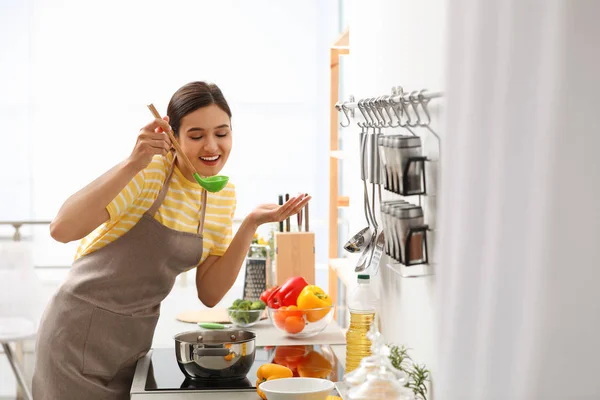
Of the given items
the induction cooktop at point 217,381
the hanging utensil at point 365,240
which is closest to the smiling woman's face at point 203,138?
the hanging utensil at point 365,240

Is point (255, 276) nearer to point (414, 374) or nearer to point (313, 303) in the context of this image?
point (313, 303)

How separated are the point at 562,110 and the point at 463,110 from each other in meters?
0.13

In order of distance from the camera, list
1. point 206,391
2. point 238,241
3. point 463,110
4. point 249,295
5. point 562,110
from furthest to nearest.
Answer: point 249,295
point 238,241
point 206,391
point 463,110
point 562,110

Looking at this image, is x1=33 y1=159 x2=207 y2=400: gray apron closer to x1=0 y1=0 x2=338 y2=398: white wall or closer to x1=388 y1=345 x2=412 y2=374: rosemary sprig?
x1=388 y1=345 x2=412 y2=374: rosemary sprig

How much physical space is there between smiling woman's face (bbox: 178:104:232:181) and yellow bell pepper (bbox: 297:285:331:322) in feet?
1.32

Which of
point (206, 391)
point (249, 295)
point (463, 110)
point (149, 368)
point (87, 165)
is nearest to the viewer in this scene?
point (463, 110)

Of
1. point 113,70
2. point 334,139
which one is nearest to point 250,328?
point 334,139

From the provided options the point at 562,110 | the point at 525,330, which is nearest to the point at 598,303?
the point at 525,330

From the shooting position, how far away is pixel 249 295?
2.42 meters

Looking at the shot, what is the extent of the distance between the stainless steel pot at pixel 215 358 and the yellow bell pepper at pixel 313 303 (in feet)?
1.05

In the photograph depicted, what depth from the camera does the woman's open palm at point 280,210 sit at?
1824mm

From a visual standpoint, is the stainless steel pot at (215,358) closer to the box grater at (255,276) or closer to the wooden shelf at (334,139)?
the box grater at (255,276)

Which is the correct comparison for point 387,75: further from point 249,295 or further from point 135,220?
point 249,295

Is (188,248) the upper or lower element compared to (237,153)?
lower
